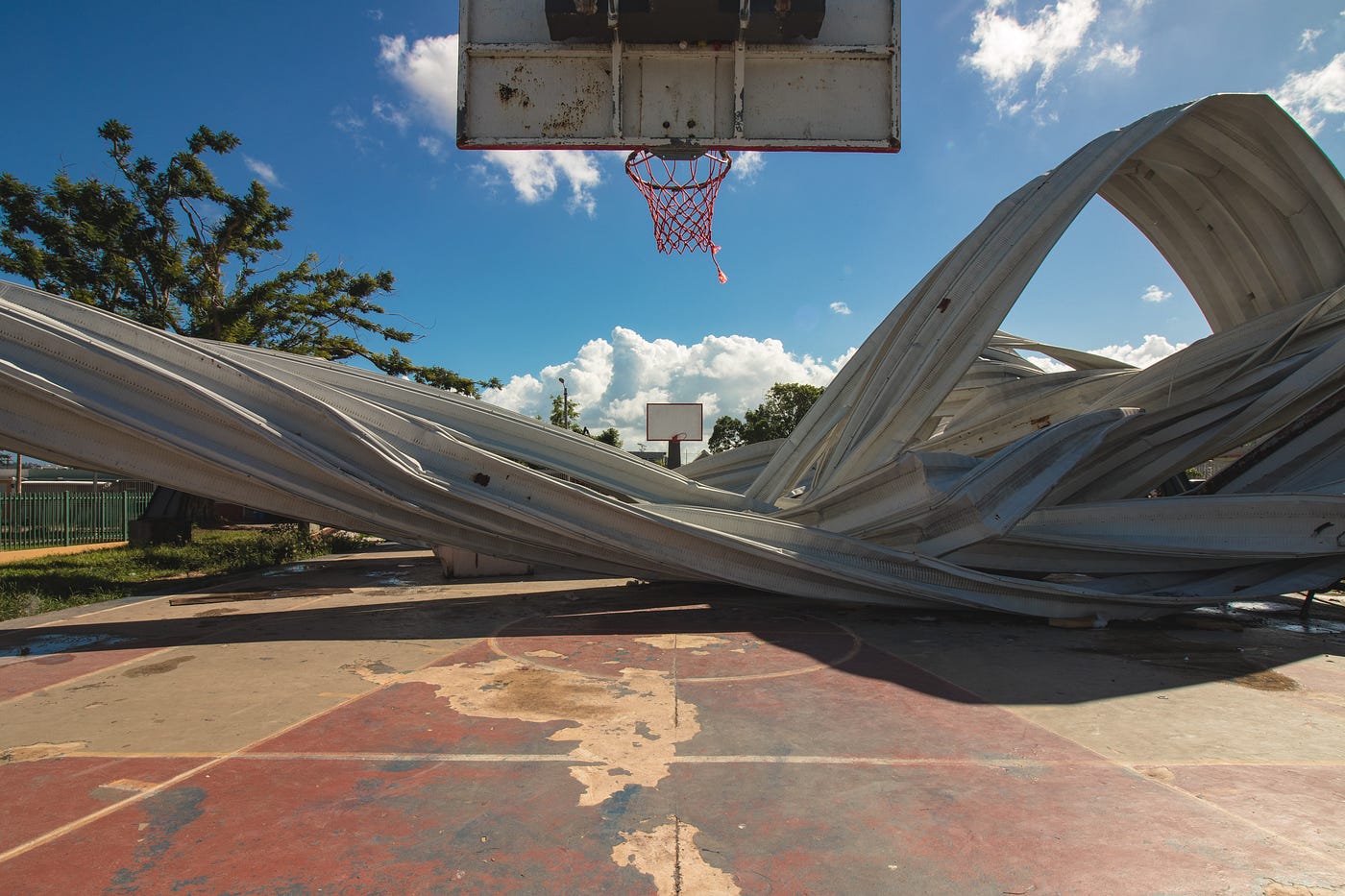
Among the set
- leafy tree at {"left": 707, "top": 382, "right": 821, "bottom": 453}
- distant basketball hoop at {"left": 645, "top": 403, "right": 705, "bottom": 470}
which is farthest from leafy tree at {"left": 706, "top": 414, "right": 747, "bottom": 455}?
distant basketball hoop at {"left": 645, "top": 403, "right": 705, "bottom": 470}

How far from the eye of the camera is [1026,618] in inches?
281

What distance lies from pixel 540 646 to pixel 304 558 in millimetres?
10418

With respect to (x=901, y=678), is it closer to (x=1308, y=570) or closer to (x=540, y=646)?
(x=540, y=646)

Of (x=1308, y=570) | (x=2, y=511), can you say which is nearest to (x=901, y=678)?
(x=1308, y=570)

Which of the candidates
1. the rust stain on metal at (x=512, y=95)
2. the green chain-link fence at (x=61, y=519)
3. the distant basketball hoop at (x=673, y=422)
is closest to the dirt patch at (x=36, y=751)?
the rust stain on metal at (x=512, y=95)

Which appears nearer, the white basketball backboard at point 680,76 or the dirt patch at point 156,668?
the dirt patch at point 156,668

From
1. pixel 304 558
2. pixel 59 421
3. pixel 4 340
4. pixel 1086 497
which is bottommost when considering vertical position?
pixel 304 558

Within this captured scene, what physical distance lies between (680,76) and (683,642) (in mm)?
7271

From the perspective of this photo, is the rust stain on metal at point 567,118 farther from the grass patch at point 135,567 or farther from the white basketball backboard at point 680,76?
the grass patch at point 135,567

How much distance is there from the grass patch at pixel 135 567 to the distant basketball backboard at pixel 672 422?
25.4 ft

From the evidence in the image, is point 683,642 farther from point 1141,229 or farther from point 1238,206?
point 1141,229

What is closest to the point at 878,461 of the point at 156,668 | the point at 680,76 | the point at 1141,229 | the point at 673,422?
the point at 680,76

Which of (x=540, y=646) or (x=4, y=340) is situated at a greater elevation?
(x=4, y=340)

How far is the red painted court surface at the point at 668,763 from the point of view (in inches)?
95.3
